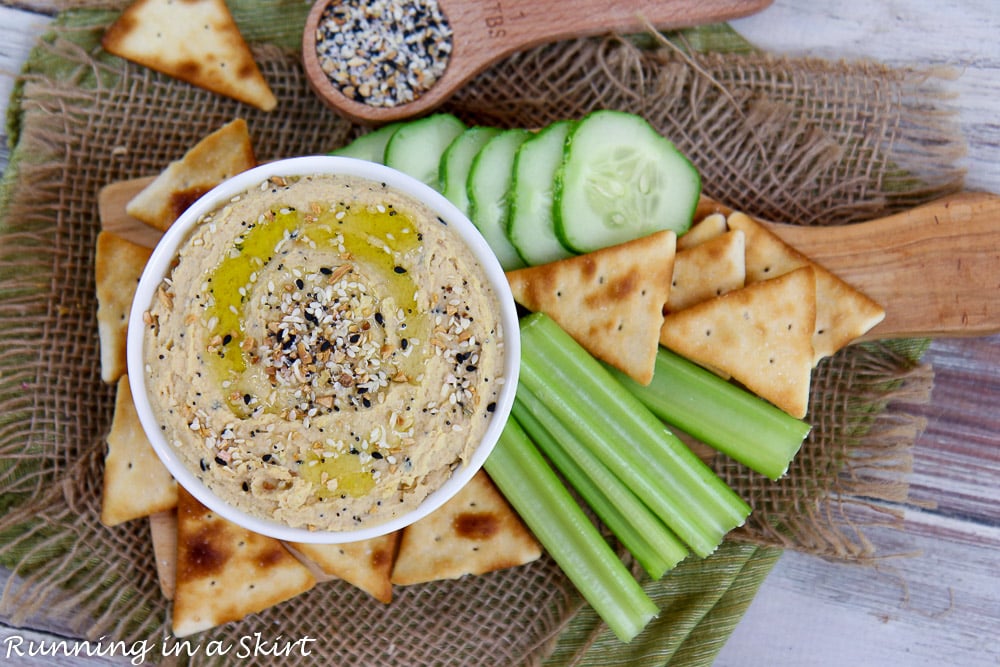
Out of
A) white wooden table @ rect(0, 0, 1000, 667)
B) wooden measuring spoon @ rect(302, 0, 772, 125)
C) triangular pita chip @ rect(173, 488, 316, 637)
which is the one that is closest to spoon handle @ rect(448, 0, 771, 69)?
wooden measuring spoon @ rect(302, 0, 772, 125)

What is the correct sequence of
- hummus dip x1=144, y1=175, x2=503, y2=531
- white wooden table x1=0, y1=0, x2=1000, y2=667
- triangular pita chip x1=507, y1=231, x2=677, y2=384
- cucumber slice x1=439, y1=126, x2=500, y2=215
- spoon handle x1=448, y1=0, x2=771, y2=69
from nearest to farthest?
hummus dip x1=144, y1=175, x2=503, y2=531, triangular pita chip x1=507, y1=231, x2=677, y2=384, cucumber slice x1=439, y1=126, x2=500, y2=215, spoon handle x1=448, y1=0, x2=771, y2=69, white wooden table x1=0, y1=0, x2=1000, y2=667

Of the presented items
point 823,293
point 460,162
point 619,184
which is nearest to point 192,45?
point 460,162

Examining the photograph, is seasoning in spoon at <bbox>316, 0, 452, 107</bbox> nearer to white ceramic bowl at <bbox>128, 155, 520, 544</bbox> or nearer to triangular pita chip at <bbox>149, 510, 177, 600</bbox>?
white ceramic bowl at <bbox>128, 155, 520, 544</bbox>

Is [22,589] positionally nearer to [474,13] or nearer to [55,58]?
[55,58]

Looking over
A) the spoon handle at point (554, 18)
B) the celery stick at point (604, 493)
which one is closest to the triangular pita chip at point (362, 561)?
the celery stick at point (604, 493)

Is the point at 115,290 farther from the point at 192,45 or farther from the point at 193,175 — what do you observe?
the point at 192,45

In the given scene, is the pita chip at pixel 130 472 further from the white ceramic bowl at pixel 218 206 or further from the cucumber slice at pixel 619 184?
the cucumber slice at pixel 619 184
